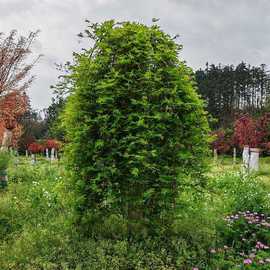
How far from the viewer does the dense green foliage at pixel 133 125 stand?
455 centimetres

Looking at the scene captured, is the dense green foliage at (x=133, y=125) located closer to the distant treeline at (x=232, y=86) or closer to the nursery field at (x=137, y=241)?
the nursery field at (x=137, y=241)

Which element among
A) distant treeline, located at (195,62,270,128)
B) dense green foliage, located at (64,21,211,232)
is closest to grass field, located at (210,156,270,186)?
dense green foliage, located at (64,21,211,232)

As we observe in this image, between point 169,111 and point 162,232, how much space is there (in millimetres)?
1336

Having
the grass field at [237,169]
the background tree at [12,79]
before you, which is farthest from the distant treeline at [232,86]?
the background tree at [12,79]

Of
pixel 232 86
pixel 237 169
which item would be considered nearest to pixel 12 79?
pixel 237 169

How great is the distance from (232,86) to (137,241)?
2045 inches

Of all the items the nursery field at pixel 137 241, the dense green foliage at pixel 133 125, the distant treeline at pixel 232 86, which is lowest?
the nursery field at pixel 137 241

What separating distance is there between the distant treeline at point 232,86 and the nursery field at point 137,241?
152 feet

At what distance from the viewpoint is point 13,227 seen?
18.1 ft

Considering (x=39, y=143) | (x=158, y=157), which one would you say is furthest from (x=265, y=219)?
(x=39, y=143)

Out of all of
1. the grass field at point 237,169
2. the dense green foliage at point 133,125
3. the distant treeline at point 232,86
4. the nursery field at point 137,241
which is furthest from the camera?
the distant treeline at point 232,86

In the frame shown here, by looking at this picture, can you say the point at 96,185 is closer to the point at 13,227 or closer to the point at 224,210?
the point at 13,227

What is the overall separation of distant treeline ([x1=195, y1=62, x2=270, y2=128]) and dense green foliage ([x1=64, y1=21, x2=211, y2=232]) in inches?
1849

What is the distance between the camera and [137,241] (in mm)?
4660
